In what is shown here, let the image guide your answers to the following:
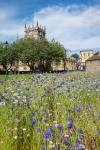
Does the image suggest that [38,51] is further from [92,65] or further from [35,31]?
[35,31]

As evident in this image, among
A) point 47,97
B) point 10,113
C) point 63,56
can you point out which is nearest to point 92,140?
point 10,113

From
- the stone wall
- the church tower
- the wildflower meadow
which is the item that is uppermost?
the church tower

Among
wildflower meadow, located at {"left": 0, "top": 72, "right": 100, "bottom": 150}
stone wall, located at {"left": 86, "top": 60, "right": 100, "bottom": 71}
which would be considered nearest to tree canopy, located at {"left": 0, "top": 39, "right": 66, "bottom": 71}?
stone wall, located at {"left": 86, "top": 60, "right": 100, "bottom": 71}

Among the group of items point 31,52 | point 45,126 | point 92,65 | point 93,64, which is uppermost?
point 31,52

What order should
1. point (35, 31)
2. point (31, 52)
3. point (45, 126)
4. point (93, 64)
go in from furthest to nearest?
point (35, 31) < point (93, 64) < point (31, 52) < point (45, 126)

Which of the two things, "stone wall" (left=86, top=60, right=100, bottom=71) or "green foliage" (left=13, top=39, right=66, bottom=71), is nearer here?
"green foliage" (left=13, top=39, right=66, bottom=71)

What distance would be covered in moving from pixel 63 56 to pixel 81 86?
A: 64429 mm

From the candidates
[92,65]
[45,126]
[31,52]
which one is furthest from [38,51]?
[45,126]

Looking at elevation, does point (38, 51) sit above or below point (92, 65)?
above

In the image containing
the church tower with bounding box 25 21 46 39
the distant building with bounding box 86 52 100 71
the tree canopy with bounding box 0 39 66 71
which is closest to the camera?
the tree canopy with bounding box 0 39 66 71

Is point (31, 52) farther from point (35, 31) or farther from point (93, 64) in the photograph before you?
point (35, 31)

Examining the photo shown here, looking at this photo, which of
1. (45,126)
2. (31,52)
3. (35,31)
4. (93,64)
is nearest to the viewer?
(45,126)

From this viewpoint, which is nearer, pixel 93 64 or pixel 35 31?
pixel 93 64

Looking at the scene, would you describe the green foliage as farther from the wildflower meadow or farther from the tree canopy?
the wildflower meadow
